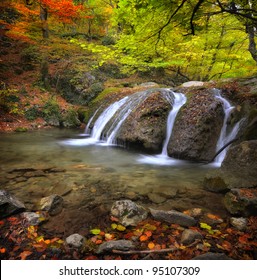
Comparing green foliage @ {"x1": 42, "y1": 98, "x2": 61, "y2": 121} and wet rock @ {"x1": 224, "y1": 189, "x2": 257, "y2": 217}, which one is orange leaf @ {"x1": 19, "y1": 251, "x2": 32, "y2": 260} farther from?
green foliage @ {"x1": 42, "y1": 98, "x2": 61, "y2": 121}

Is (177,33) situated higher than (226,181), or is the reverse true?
(177,33)

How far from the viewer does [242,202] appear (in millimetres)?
3635

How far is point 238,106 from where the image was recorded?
24.8ft

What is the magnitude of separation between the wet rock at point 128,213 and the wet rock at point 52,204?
88cm

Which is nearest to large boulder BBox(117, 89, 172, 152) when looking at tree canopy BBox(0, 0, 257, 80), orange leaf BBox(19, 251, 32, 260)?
tree canopy BBox(0, 0, 257, 80)

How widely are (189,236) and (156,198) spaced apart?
1.38m

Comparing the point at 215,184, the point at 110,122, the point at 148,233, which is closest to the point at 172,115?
the point at 110,122

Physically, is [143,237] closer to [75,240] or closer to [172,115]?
[75,240]

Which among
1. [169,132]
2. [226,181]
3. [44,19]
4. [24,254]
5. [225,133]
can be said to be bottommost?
[24,254]

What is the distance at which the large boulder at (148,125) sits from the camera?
812cm

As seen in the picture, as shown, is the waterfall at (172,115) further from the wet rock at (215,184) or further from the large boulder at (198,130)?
the wet rock at (215,184)

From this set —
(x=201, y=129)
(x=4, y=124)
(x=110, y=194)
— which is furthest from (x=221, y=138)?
(x=4, y=124)
